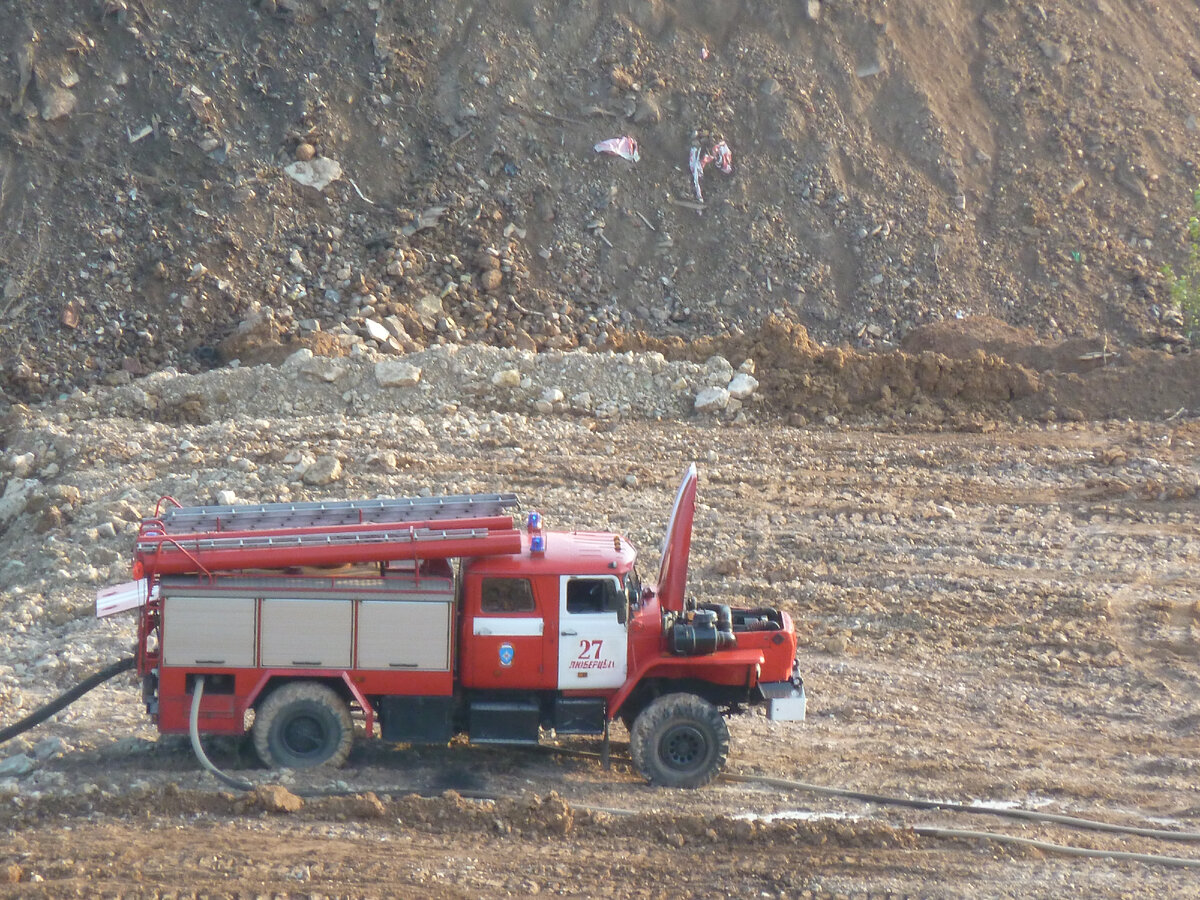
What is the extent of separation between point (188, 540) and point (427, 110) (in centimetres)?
1853

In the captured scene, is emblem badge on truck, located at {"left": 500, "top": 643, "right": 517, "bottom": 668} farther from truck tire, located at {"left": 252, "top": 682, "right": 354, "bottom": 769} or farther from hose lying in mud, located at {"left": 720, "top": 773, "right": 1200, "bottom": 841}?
hose lying in mud, located at {"left": 720, "top": 773, "right": 1200, "bottom": 841}

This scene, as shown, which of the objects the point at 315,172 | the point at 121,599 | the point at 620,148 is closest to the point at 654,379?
the point at 620,148

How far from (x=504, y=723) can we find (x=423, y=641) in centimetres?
88

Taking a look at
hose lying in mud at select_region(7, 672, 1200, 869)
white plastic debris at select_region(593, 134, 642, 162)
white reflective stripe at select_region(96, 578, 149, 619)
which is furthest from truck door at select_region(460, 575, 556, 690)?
white plastic debris at select_region(593, 134, 642, 162)

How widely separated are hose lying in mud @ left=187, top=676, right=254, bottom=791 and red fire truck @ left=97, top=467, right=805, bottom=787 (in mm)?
51

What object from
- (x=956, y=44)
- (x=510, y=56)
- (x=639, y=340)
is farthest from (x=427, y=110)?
(x=956, y=44)

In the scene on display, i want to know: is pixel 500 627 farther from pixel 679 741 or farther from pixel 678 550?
pixel 679 741

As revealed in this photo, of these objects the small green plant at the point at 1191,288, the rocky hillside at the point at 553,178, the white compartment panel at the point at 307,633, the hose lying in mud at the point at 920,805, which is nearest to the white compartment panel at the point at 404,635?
the white compartment panel at the point at 307,633

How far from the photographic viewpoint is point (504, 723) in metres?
9.15

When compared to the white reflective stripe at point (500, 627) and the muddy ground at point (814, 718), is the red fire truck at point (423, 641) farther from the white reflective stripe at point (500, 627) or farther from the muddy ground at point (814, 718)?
the muddy ground at point (814, 718)

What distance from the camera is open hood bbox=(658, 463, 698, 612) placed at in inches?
360

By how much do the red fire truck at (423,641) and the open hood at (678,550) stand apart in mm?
24

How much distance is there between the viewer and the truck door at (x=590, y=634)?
9.05 m

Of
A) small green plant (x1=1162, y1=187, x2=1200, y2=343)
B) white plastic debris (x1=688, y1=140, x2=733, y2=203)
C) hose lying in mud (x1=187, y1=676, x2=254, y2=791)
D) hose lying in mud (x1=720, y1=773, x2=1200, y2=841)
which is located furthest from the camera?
white plastic debris (x1=688, y1=140, x2=733, y2=203)
